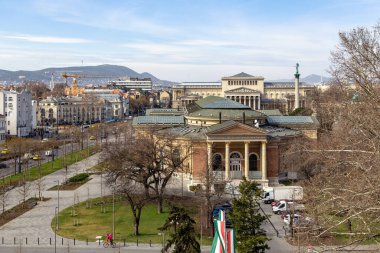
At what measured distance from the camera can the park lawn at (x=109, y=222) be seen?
3550 cm

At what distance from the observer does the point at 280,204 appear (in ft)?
142

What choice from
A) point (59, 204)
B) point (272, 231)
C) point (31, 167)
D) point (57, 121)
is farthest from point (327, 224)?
point (57, 121)

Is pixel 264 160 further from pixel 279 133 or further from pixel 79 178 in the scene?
pixel 79 178

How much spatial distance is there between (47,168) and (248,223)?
155 ft

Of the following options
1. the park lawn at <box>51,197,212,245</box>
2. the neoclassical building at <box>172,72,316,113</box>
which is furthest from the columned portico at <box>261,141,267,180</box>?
the neoclassical building at <box>172,72,316,113</box>

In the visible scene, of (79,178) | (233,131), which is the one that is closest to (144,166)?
(233,131)

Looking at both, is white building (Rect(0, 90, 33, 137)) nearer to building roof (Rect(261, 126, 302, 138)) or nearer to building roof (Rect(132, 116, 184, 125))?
building roof (Rect(132, 116, 184, 125))

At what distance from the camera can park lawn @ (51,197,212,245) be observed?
35500 mm

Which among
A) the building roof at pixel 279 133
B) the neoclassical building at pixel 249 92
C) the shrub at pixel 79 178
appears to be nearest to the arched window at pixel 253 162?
the building roof at pixel 279 133

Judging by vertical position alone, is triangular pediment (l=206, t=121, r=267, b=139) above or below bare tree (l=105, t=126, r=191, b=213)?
above

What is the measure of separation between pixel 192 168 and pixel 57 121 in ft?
292

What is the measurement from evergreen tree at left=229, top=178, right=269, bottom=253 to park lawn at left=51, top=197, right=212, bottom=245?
7027 millimetres

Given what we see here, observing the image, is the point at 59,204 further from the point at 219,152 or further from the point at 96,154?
the point at 96,154

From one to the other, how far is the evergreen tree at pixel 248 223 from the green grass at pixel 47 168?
1372 inches
